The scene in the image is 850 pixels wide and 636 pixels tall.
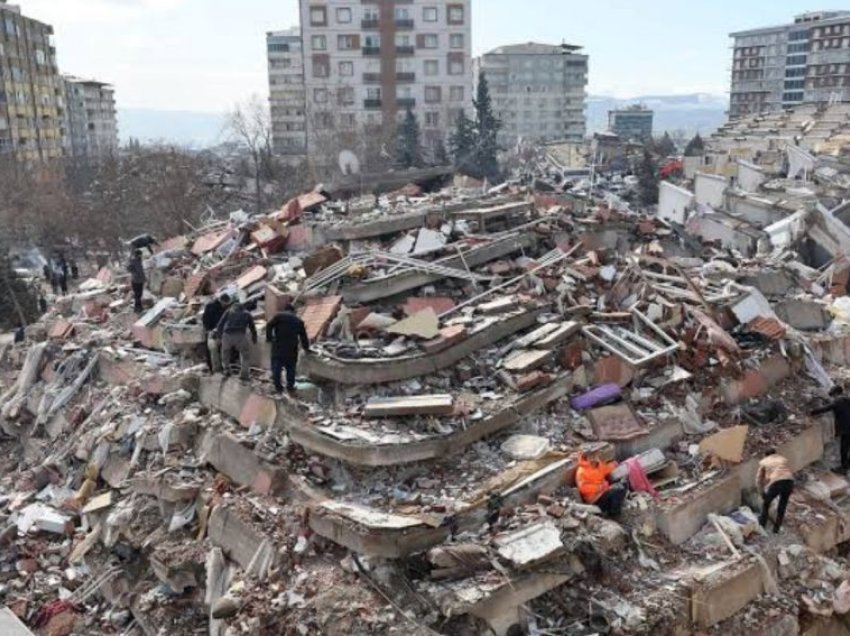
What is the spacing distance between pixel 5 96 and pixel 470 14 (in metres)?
27.7

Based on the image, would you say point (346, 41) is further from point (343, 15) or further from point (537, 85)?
point (537, 85)

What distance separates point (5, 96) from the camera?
45.3 meters

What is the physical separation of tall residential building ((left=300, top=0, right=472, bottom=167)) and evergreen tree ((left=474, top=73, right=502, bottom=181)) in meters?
2.76

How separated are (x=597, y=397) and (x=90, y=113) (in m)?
77.0

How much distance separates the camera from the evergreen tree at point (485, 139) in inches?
1580

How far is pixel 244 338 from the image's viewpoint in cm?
925

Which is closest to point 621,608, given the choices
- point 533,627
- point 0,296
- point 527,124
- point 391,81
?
point 533,627

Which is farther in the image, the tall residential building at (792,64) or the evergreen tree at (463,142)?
Result: the tall residential building at (792,64)

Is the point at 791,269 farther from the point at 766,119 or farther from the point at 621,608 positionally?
the point at 766,119

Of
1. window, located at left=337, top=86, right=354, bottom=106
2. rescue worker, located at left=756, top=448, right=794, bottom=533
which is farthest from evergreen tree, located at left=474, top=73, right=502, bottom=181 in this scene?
rescue worker, located at left=756, top=448, right=794, bottom=533

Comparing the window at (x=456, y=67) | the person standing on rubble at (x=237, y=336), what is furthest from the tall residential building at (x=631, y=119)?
the person standing on rubble at (x=237, y=336)

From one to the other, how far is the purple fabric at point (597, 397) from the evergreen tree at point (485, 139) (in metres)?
30.8

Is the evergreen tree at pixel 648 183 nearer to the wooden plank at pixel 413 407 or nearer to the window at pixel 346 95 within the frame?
the window at pixel 346 95

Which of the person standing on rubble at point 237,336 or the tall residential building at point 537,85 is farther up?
the tall residential building at point 537,85
